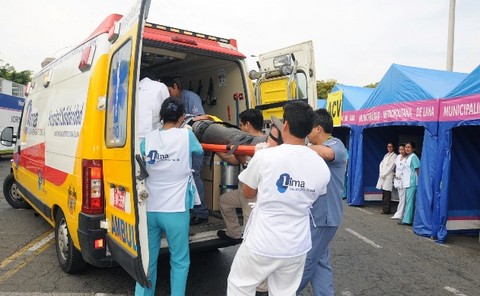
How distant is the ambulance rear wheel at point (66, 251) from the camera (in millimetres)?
3785

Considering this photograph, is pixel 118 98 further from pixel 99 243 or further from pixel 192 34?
pixel 192 34

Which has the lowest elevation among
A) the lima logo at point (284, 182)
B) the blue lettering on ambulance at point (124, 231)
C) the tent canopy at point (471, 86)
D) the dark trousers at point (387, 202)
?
the dark trousers at point (387, 202)

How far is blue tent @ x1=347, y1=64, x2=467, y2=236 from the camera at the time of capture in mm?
7121

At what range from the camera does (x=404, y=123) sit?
26.6 ft

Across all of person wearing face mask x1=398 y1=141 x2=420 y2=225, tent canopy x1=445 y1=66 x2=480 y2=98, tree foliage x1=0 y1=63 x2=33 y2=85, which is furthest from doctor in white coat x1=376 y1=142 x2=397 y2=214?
tree foliage x1=0 y1=63 x2=33 y2=85

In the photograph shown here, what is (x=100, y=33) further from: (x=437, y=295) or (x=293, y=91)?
(x=437, y=295)

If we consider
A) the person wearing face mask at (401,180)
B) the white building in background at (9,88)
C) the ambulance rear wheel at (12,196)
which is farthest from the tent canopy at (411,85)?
the white building in background at (9,88)

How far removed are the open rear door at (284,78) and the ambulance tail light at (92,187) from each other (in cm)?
247

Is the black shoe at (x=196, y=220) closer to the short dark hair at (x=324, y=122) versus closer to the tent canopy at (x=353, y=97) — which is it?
the short dark hair at (x=324, y=122)

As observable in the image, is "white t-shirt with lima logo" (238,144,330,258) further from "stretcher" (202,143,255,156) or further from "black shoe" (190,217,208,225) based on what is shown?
"black shoe" (190,217,208,225)

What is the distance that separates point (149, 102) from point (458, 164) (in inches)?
256

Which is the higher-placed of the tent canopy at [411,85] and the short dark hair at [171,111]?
the tent canopy at [411,85]

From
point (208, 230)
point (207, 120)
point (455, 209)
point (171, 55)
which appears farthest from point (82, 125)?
point (455, 209)

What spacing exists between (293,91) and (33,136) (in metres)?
3.45
